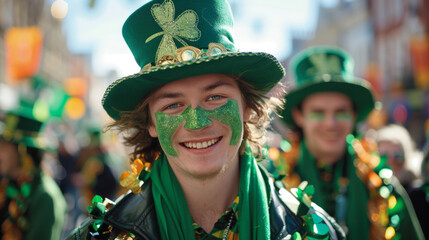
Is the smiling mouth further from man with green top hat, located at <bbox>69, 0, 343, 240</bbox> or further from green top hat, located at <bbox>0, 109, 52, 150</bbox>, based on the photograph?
green top hat, located at <bbox>0, 109, 52, 150</bbox>

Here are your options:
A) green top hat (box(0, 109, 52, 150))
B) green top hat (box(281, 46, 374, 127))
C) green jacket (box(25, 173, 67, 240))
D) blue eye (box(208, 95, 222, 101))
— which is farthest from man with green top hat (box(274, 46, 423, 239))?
green top hat (box(0, 109, 52, 150))

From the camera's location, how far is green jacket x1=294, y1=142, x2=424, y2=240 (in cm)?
300

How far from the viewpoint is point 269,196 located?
231cm

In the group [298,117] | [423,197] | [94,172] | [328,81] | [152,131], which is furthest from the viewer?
[94,172]

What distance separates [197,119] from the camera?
2.12m

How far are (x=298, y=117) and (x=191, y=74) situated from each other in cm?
228

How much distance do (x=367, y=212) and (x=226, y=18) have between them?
1.91 metres

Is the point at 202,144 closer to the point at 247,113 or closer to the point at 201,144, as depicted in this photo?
the point at 201,144

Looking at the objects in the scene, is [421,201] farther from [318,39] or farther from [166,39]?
[318,39]

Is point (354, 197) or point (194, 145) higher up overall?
point (194, 145)

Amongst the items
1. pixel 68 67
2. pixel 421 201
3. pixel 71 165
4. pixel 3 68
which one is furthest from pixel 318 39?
pixel 421 201

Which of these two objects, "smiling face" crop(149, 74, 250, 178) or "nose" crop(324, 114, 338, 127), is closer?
"smiling face" crop(149, 74, 250, 178)

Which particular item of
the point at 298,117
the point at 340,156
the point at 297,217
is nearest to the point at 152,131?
the point at 297,217

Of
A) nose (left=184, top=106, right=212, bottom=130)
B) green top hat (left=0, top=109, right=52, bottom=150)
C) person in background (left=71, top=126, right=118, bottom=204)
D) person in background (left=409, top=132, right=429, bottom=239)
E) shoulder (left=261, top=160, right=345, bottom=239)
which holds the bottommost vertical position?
person in background (left=71, top=126, right=118, bottom=204)
